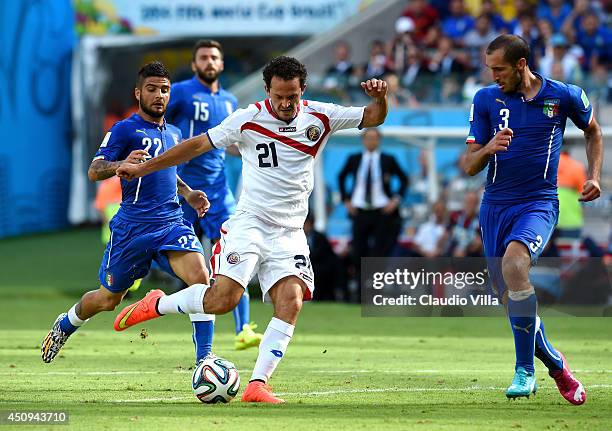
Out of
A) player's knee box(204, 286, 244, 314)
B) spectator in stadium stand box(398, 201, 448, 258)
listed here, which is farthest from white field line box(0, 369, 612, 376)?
spectator in stadium stand box(398, 201, 448, 258)

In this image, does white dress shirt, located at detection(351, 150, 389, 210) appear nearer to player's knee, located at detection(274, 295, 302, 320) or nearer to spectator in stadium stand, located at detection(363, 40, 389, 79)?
spectator in stadium stand, located at detection(363, 40, 389, 79)

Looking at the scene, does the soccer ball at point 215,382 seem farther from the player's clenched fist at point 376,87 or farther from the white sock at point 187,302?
the player's clenched fist at point 376,87

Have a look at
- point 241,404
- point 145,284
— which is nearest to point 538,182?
point 241,404

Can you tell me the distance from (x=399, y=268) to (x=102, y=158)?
8352mm

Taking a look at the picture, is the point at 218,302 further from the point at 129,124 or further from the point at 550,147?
the point at 550,147

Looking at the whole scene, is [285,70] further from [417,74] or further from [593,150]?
[417,74]

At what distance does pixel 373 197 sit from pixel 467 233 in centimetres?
136

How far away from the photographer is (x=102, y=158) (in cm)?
977

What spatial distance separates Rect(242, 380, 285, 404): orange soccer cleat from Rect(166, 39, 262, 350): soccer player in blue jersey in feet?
11.4

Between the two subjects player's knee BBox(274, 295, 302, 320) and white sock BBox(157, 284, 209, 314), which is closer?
player's knee BBox(274, 295, 302, 320)

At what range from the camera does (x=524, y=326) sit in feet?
28.9

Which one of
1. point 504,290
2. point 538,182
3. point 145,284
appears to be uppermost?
point 538,182

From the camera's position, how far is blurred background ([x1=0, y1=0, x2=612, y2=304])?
18359 mm

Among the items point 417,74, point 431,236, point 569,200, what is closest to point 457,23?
point 417,74
